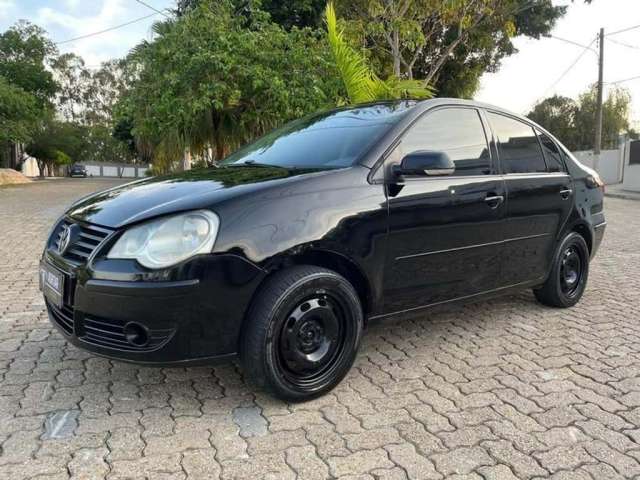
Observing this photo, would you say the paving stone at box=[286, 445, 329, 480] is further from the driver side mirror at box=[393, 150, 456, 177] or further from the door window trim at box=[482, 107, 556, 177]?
the door window trim at box=[482, 107, 556, 177]

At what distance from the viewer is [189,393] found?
2893mm

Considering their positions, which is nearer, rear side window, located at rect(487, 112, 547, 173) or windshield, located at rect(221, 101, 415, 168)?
windshield, located at rect(221, 101, 415, 168)

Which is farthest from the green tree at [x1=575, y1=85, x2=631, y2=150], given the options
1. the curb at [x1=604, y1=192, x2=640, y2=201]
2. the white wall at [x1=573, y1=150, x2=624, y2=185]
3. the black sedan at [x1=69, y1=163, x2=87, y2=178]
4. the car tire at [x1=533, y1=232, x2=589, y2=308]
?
the black sedan at [x1=69, y1=163, x2=87, y2=178]

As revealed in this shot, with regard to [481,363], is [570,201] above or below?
above

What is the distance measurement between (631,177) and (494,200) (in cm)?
2234

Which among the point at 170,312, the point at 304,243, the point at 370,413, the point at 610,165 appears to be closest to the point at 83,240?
the point at 170,312

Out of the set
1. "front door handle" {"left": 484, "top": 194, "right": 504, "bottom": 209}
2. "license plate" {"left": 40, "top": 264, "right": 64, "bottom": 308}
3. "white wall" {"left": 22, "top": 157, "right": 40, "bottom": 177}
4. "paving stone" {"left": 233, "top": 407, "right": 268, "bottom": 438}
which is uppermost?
"white wall" {"left": 22, "top": 157, "right": 40, "bottom": 177}

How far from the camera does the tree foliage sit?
126 ft

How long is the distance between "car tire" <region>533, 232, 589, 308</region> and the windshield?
6.09 ft

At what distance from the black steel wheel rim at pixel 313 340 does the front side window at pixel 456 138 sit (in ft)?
3.49

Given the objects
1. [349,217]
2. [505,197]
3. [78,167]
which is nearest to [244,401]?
[349,217]

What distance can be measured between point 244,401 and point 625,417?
191 centimetres

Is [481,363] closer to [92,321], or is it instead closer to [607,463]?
[607,463]

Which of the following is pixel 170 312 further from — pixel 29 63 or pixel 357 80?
pixel 29 63
